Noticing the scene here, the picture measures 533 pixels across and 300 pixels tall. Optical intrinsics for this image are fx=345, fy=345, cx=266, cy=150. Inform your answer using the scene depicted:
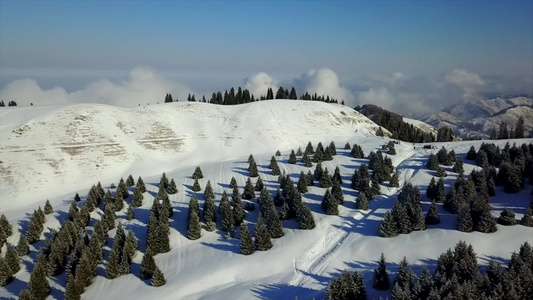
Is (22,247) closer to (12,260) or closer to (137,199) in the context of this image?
(12,260)

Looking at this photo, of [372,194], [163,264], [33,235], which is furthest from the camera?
[372,194]

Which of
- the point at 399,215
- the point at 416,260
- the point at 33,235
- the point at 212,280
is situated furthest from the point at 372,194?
the point at 33,235

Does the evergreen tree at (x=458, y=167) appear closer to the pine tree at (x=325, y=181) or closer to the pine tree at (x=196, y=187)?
the pine tree at (x=325, y=181)

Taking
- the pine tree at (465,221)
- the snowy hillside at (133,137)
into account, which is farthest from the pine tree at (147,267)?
the snowy hillside at (133,137)

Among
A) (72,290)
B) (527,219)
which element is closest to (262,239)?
(72,290)

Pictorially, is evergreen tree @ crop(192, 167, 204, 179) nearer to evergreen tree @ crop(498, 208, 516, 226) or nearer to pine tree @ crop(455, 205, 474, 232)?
pine tree @ crop(455, 205, 474, 232)

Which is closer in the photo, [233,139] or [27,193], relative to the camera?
[27,193]

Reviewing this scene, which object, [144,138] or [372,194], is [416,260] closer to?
[372,194]
